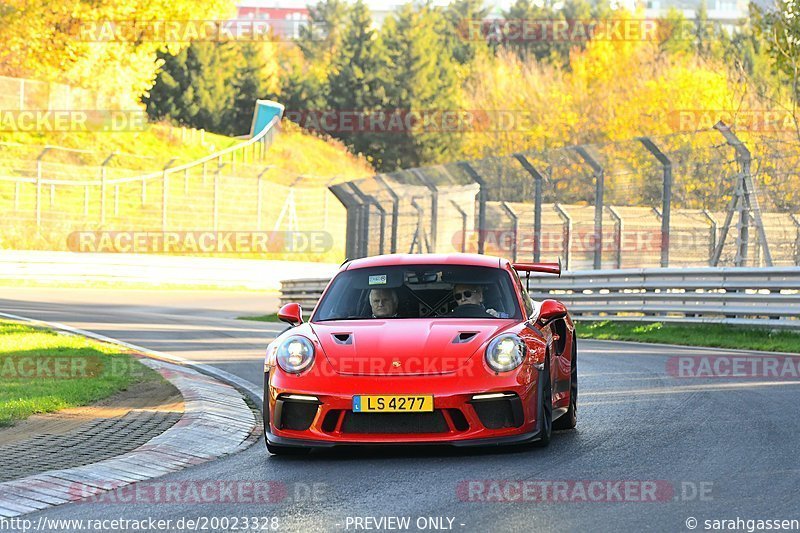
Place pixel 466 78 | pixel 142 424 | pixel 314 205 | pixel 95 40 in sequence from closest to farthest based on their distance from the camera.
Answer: pixel 142 424, pixel 95 40, pixel 314 205, pixel 466 78

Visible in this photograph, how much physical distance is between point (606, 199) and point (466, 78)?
69217 millimetres

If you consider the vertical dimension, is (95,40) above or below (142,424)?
above

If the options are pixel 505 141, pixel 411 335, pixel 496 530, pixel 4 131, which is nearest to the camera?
pixel 496 530

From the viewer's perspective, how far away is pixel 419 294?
28.9 ft

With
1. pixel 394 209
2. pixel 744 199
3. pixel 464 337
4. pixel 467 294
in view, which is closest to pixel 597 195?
pixel 744 199

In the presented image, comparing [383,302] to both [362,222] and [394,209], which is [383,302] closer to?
[394,209]

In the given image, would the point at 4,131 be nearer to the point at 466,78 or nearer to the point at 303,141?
the point at 303,141

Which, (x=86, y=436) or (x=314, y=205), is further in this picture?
(x=314, y=205)

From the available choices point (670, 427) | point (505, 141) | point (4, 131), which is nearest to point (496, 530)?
point (670, 427)

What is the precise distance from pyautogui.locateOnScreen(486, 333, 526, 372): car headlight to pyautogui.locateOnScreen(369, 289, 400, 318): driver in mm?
1094

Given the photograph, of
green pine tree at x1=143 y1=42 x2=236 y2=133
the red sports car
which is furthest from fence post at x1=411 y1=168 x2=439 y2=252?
green pine tree at x1=143 y1=42 x2=236 y2=133

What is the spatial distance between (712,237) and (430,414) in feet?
38.1

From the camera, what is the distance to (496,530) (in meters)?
5.41

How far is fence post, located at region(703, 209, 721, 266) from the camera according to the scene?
58.8 feet
